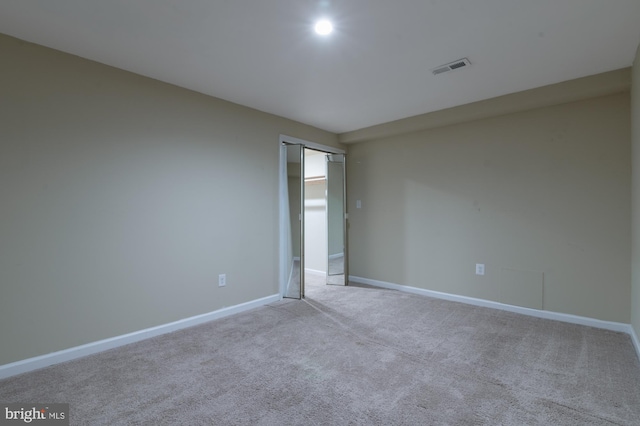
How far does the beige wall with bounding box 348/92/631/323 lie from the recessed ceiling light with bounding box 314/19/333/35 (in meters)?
2.40

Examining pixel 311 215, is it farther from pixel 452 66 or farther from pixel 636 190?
pixel 636 190

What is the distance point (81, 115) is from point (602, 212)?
4.65 meters

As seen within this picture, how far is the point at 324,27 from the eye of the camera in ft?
6.75

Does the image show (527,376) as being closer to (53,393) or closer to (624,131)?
(624,131)

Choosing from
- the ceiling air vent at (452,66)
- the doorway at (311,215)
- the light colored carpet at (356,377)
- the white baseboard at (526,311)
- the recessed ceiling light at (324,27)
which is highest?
the recessed ceiling light at (324,27)

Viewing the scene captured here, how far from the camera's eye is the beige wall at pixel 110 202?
7.14 ft

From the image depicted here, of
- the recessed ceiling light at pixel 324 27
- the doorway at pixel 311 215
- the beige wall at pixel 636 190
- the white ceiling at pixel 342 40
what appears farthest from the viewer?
the doorway at pixel 311 215

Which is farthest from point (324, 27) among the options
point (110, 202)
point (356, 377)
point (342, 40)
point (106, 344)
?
point (106, 344)

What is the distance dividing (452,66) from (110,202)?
309 centimetres

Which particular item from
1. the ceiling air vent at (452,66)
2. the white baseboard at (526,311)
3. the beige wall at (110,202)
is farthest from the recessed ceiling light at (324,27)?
the white baseboard at (526,311)

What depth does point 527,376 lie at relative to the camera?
2.12 meters

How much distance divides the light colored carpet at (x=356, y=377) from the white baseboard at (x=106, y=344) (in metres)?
0.08

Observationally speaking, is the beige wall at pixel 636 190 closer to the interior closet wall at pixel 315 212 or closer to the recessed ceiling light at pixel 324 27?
the recessed ceiling light at pixel 324 27

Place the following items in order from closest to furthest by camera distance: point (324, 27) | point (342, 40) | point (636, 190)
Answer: point (324, 27) < point (342, 40) < point (636, 190)
